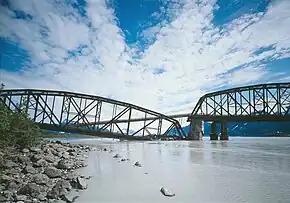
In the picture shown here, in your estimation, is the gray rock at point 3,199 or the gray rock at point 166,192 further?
the gray rock at point 166,192

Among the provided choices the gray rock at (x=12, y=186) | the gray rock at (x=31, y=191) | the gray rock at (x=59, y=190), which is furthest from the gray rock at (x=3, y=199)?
the gray rock at (x=59, y=190)

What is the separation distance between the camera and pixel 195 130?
7300cm

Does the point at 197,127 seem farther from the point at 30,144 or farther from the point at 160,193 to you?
the point at 160,193

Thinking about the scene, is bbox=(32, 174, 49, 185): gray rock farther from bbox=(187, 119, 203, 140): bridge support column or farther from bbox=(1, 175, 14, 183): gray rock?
bbox=(187, 119, 203, 140): bridge support column

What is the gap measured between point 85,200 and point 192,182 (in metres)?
4.42

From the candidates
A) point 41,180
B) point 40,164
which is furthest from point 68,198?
point 40,164

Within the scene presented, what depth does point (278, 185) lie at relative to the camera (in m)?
7.76

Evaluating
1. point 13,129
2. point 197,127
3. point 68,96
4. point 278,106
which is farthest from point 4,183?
point 278,106

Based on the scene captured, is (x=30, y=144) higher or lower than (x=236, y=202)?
higher

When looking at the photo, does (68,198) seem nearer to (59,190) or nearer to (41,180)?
(59,190)

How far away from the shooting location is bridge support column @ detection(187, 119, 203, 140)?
70.2 meters

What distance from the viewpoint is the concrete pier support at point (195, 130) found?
70162 mm

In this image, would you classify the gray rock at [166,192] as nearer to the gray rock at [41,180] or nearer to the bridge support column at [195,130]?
the gray rock at [41,180]

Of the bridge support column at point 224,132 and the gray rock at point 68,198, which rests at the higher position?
the bridge support column at point 224,132
